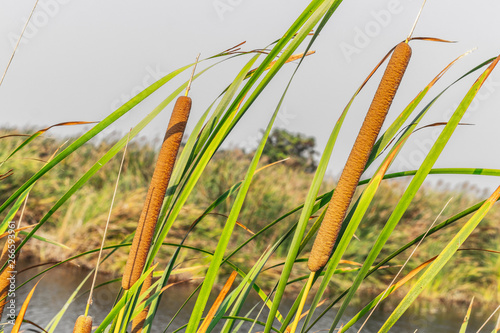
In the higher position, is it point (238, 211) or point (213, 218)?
point (238, 211)

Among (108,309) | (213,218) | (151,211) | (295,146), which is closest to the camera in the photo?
(151,211)

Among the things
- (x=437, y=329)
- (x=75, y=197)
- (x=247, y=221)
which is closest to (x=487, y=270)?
(x=437, y=329)

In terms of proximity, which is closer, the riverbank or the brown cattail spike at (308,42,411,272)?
the brown cattail spike at (308,42,411,272)

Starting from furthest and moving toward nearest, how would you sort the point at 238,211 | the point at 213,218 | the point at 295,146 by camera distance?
the point at 295,146
the point at 213,218
the point at 238,211

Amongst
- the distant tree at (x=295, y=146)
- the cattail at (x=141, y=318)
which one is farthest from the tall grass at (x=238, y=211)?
the distant tree at (x=295, y=146)

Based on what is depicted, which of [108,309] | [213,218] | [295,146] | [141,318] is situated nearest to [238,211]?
[141,318]

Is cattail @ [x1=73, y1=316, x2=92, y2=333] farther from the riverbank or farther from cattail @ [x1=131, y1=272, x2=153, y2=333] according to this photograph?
the riverbank

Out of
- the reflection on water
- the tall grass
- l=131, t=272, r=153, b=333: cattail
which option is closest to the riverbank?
the tall grass

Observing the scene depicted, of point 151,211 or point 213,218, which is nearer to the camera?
point 151,211

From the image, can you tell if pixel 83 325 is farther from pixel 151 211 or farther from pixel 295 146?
pixel 295 146
